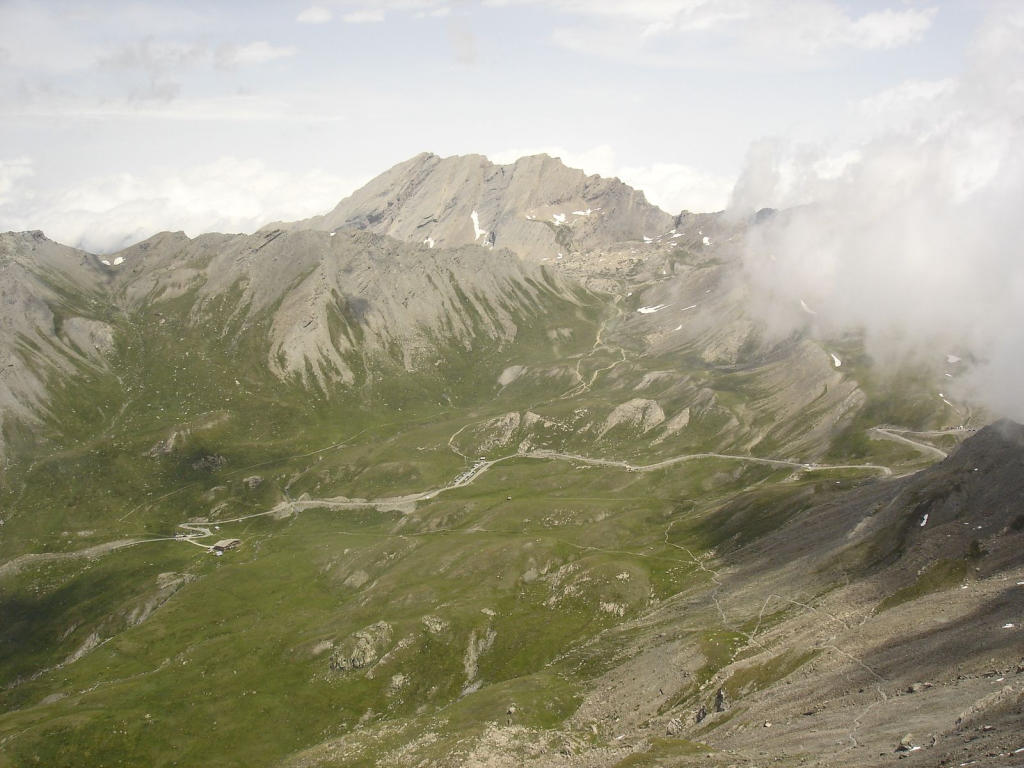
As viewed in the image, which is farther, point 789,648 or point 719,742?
point 789,648

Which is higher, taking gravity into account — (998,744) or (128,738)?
(998,744)

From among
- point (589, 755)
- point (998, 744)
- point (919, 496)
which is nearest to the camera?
point (998, 744)

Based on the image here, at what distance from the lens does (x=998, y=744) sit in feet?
199

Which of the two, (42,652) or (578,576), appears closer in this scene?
(578,576)

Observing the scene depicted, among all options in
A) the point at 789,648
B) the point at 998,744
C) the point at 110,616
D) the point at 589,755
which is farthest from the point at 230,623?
the point at 998,744

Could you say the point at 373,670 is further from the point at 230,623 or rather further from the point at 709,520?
the point at 709,520

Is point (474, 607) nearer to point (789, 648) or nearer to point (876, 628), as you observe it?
point (789, 648)

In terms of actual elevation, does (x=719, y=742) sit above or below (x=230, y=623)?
above

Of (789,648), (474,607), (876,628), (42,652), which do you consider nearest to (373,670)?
Answer: (474,607)

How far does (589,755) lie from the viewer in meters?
95.3

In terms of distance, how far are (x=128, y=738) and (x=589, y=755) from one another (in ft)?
272

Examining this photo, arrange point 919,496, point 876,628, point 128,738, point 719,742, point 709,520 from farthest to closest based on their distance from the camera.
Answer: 1. point 709,520
2. point 919,496
3. point 128,738
4. point 876,628
5. point 719,742

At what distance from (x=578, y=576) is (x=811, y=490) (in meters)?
61.5

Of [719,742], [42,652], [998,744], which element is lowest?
[42,652]
